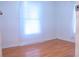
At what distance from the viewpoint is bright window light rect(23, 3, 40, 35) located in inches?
61.9

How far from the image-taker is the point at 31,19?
1.62 metres

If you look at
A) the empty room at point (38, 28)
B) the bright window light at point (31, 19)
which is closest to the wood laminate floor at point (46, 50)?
the empty room at point (38, 28)

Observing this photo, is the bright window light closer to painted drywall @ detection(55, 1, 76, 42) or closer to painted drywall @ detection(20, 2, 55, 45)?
painted drywall @ detection(20, 2, 55, 45)

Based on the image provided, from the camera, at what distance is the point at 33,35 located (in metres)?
1.63

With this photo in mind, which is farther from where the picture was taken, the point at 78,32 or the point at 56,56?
the point at 56,56

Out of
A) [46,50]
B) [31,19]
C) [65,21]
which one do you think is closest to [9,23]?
[31,19]

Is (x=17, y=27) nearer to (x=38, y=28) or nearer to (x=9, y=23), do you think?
(x=9, y=23)

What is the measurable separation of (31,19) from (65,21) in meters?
0.36

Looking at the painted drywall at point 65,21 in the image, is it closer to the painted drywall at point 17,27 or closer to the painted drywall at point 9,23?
the painted drywall at point 17,27

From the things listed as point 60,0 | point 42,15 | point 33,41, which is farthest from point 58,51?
point 60,0

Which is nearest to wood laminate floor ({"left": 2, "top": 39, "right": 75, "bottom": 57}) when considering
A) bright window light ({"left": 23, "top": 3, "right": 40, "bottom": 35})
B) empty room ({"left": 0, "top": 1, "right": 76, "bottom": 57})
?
empty room ({"left": 0, "top": 1, "right": 76, "bottom": 57})

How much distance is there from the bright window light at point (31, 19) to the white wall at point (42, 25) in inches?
2.1

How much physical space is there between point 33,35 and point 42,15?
0.23 metres

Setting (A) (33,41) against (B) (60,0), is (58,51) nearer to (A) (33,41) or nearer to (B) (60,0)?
(A) (33,41)
